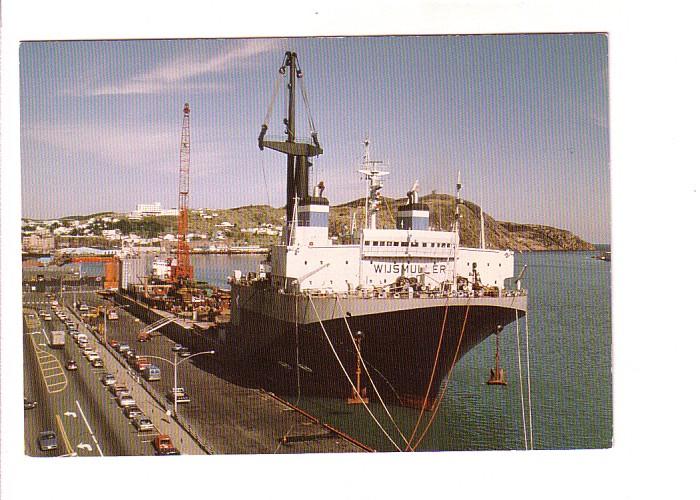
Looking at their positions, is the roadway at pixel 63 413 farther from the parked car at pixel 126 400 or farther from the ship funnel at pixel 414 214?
the ship funnel at pixel 414 214

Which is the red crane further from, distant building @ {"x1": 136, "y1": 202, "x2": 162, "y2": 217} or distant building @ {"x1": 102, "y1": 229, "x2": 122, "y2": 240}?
distant building @ {"x1": 102, "y1": 229, "x2": 122, "y2": 240}

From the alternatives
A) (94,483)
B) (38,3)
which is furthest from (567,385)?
(38,3)

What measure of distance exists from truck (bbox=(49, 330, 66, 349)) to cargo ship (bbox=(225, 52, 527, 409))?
4.76 feet

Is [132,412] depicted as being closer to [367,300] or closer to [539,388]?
[367,300]

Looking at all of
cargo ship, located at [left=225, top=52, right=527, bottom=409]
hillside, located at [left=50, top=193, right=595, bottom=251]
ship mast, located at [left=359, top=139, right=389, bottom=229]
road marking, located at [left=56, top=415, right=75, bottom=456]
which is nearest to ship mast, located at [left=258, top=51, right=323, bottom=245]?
cargo ship, located at [left=225, top=52, right=527, bottom=409]

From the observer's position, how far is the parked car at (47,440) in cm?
532

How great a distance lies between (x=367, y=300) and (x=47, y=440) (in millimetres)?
2978

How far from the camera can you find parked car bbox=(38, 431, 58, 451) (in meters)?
5.32

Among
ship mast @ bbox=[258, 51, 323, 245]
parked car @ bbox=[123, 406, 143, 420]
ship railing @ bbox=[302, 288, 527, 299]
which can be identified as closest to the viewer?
ship mast @ bbox=[258, 51, 323, 245]

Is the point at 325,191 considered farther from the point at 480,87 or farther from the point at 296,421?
the point at 296,421

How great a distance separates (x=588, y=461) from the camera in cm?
534

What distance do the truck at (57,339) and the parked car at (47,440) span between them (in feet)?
2.41

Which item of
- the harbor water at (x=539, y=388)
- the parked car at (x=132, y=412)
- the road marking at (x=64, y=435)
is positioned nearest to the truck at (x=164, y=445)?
the parked car at (x=132, y=412)

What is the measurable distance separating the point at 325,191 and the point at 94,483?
10.5 ft
